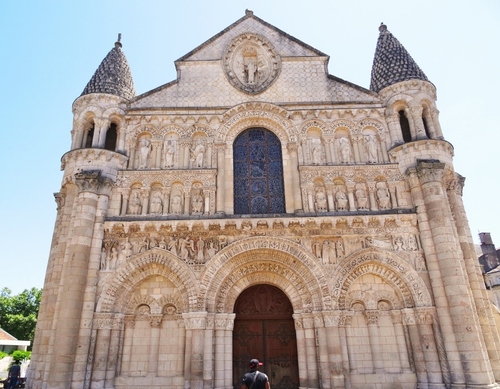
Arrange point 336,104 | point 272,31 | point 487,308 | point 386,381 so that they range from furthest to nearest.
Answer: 1. point 272,31
2. point 336,104
3. point 487,308
4. point 386,381

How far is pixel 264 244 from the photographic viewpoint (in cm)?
1224

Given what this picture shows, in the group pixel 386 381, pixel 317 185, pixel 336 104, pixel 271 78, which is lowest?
pixel 386 381

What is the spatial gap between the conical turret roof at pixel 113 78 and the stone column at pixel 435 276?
11932mm

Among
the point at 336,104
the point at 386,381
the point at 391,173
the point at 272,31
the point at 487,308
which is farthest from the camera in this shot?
the point at 272,31

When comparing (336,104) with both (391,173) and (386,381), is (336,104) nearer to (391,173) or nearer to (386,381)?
(391,173)

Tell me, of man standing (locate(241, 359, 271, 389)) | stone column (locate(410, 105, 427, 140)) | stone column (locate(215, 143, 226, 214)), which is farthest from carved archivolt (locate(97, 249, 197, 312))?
stone column (locate(410, 105, 427, 140))

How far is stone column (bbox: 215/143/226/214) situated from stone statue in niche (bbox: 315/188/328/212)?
11.4 ft

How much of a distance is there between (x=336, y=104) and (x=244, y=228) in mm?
6631

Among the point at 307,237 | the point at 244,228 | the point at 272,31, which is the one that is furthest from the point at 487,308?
the point at 272,31

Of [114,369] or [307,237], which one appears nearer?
[114,369]

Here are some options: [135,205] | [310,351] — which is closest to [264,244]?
[310,351]

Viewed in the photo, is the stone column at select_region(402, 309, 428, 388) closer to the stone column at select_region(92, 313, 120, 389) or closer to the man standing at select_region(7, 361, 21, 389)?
the stone column at select_region(92, 313, 120, 389)

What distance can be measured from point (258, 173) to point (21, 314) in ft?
149

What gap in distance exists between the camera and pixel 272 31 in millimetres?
16484
